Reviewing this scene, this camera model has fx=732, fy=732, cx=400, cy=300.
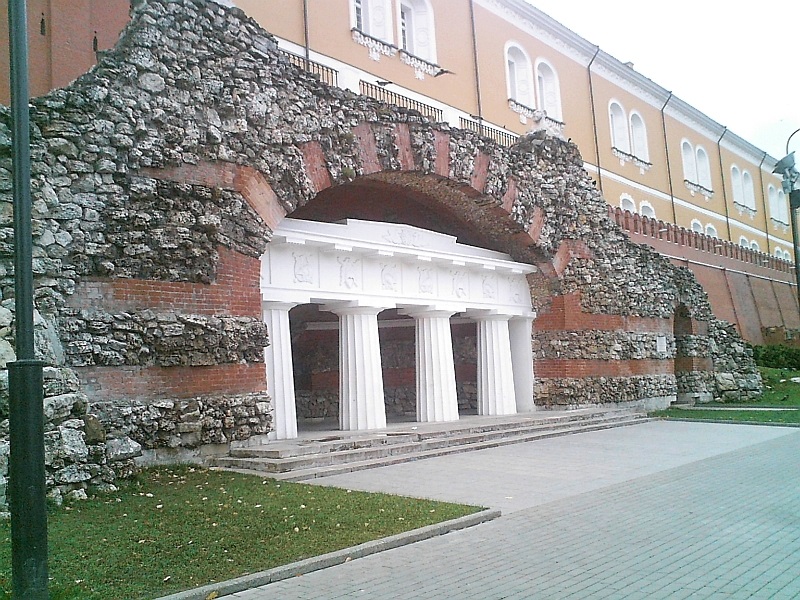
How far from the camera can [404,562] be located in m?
5.69

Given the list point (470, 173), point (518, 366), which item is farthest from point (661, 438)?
point (470, 173)

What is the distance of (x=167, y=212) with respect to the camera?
10.5m

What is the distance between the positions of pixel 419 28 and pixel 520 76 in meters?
6.14

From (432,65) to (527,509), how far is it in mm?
16835

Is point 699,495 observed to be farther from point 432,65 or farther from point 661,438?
point 432,65

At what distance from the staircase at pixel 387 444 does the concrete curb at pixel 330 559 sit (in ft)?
10.3

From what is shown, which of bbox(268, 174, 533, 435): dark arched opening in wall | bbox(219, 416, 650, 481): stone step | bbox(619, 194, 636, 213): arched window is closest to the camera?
bbox(219, 416, 650, 481): stone step

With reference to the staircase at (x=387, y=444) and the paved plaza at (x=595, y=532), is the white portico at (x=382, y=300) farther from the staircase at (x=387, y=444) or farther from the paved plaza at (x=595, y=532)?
the paved plaza at (x=595, y=532)

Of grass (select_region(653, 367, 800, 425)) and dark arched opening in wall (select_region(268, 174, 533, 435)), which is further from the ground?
dark arched opening in wall (select_region(268, 174, 533, 435))

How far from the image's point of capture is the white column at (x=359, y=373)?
549 inches

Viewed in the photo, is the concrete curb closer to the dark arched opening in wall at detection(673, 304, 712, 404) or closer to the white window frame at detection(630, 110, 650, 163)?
the dark arched opening in wall at detection(673, 304, 712, 404)

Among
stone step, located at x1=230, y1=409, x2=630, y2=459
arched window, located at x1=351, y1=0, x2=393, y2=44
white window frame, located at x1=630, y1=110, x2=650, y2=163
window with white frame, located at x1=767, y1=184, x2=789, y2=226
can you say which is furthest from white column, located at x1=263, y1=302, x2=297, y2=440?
window with white frame, located at x1=767, y1=184, x2=789, y2=226

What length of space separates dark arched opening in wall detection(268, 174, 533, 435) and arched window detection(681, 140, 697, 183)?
2478 cm

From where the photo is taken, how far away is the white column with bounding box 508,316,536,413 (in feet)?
61.8
